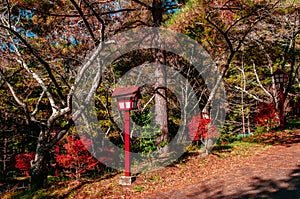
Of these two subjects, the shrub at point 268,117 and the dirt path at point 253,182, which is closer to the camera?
the dirt path at point 253,182

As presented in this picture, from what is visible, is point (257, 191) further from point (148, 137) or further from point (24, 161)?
point (24, 161)

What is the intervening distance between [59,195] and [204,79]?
696 cm

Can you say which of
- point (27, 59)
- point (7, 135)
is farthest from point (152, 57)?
point (7, 135)

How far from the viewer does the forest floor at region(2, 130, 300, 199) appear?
143 inches

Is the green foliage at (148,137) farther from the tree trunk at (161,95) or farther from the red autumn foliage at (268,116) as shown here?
the red autumn foliage at (268,116)

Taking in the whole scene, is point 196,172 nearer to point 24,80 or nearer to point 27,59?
point 27,59

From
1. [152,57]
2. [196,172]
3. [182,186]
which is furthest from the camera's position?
[152,57]

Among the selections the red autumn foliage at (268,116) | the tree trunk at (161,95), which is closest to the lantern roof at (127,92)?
the tree trunk at (161,95)

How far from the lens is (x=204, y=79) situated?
988 cm

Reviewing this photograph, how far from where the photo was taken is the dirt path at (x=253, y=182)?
3432mm

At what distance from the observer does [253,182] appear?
12.7ft

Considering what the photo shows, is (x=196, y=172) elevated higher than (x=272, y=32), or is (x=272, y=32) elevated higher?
(x=272, y=32)

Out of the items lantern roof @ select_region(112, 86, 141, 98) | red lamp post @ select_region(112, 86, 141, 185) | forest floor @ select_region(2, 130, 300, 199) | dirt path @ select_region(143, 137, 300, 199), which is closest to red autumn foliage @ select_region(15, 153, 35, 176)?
forest floor @ select_region(2, 130, 300, 199)

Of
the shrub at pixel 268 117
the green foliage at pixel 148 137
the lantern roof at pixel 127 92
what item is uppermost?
the lantern roof at pixel 127 92
